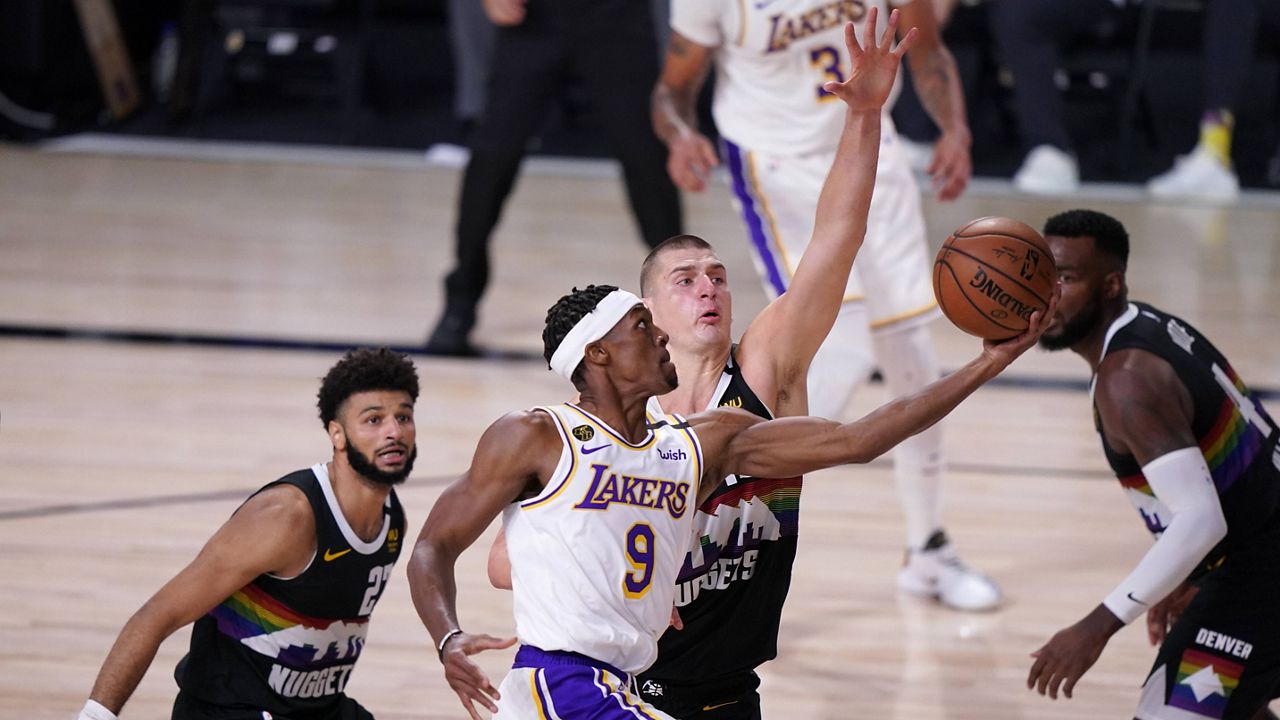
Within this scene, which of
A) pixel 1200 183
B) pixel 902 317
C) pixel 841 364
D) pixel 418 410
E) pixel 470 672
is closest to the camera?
pixel 470 672

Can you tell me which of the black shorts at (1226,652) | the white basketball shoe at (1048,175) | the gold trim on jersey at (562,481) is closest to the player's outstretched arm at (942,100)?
the black shorts at (1226,652)

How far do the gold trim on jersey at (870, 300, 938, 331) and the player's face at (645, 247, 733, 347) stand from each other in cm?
149

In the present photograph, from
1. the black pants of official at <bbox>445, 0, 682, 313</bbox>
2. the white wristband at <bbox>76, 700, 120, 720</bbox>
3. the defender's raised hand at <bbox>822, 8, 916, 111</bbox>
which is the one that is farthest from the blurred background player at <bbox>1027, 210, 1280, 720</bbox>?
the black pants of official at <bbox>445, 0, 682, 313</bbox>

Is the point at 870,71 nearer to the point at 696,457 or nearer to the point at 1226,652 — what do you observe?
the point at 696,457

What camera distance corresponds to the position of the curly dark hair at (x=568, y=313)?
126 inches

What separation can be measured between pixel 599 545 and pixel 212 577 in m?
0.92

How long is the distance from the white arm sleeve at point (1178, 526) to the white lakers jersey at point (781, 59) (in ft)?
6.04

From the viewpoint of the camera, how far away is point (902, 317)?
5.19m

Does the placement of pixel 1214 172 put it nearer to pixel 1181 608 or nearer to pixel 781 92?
pixel 781 92

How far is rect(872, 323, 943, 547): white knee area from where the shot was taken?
206 inches

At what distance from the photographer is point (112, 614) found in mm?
4910

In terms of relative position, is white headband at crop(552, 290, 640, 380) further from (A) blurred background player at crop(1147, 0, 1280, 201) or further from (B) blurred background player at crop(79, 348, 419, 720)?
(A) blurred background player at crop(1147, 0, 1280, 201)

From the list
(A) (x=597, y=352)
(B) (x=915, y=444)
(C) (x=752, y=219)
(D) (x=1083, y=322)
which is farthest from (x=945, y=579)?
(A) (x=597, y=352)

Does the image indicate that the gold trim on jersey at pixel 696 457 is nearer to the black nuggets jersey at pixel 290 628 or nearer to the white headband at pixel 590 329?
→ the white headband at pixel 590 329
